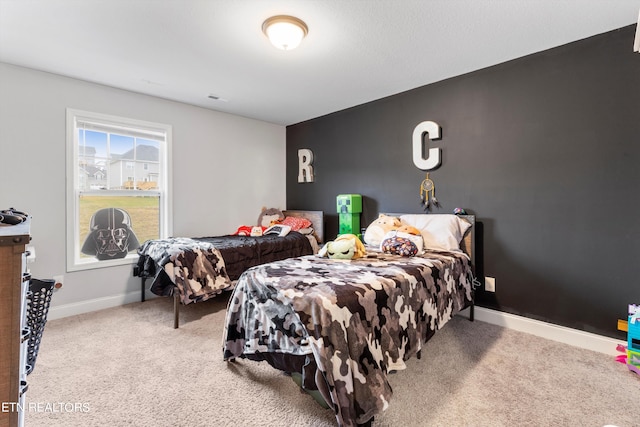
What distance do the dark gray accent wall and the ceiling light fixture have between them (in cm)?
170

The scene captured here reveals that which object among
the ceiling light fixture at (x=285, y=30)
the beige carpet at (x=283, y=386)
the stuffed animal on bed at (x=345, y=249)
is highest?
the ceiling light fixture at (x=285, y=30)

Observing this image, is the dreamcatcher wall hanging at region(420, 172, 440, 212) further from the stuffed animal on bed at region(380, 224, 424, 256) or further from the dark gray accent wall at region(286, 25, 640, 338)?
the stuffed animal on bed at region(380, 224, 424, 256)

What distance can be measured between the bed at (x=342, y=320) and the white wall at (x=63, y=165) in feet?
6.99

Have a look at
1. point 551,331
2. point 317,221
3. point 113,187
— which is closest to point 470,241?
point 551,331

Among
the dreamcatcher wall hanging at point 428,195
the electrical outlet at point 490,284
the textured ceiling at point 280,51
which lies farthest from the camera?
the dreamcatcher wall hanging at point 428,195

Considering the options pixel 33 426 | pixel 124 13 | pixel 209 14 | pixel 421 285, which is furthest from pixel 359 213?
pixel 33 426

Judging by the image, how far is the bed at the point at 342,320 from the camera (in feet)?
4.49

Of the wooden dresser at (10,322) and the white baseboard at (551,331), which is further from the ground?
the wooden dresser at (10,322)

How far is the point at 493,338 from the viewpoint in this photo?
2.47 metres

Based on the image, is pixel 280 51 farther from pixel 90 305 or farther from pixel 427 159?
pixel 90 305

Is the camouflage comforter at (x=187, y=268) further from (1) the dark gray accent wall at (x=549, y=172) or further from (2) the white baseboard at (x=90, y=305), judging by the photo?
(1) the dark gray accent wall at (x=549, y=172)

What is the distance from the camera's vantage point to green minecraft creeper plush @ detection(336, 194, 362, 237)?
371 cm

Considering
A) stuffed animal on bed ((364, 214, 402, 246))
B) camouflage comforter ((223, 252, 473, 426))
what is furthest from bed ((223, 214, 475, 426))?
stuffed animal on bed ((364, 214, 402, 246))

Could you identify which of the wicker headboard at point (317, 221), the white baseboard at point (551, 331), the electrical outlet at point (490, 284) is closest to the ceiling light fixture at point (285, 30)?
the wicker headboard at point (317, 221)
